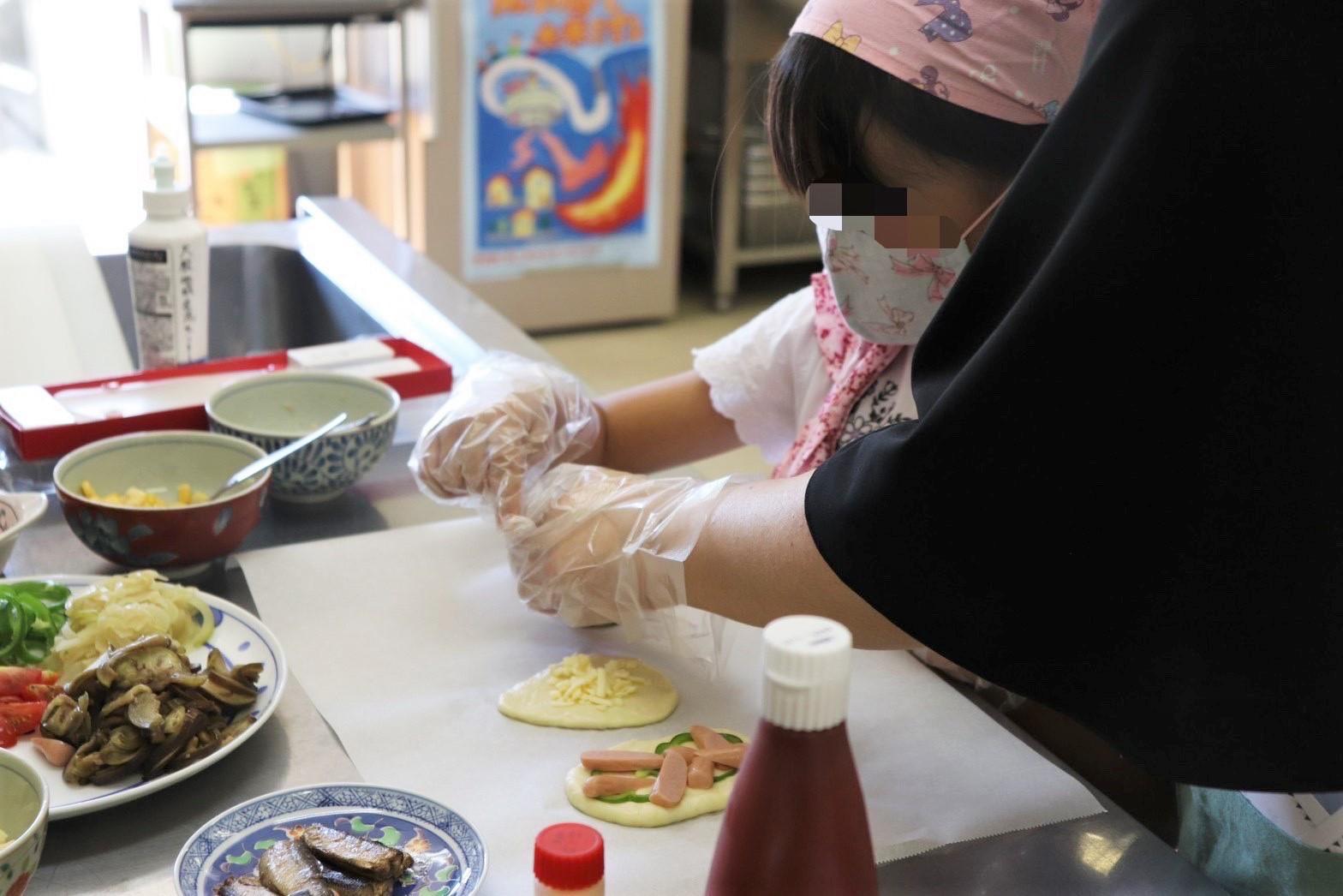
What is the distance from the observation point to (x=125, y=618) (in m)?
0.91

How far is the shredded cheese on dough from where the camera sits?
962mm

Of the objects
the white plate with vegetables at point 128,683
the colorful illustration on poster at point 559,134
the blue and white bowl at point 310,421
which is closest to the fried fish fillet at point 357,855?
the white plate with vegetables at point 128,683

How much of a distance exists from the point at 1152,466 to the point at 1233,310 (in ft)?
0.28

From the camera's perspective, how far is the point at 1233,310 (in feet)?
2.15

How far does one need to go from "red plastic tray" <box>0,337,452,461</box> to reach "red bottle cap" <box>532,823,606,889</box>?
0.74 m

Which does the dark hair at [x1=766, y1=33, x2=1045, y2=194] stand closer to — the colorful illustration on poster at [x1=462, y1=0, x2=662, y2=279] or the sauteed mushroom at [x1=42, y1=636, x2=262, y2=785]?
the sauteed mushroom at [x1=42, y1=636, x2=262, y2=785]

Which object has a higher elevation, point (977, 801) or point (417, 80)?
point (417, 80)

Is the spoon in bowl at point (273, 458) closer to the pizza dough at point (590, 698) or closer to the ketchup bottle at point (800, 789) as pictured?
the pizza dough at point (590, 698)

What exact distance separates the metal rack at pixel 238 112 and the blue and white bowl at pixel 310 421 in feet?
7.02

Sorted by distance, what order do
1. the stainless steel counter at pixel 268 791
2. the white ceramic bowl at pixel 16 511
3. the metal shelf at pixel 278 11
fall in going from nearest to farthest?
the stainless steel counter at pixel 268 791, the white ceramic bowl at pixel 16 511, the metal shelf at pixel 278 11

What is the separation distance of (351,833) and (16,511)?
441 mm

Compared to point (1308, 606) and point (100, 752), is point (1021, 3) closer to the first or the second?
point (1308, 606)

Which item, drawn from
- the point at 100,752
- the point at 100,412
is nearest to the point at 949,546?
the point at 100,752

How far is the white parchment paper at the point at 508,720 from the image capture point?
2.73 feet
